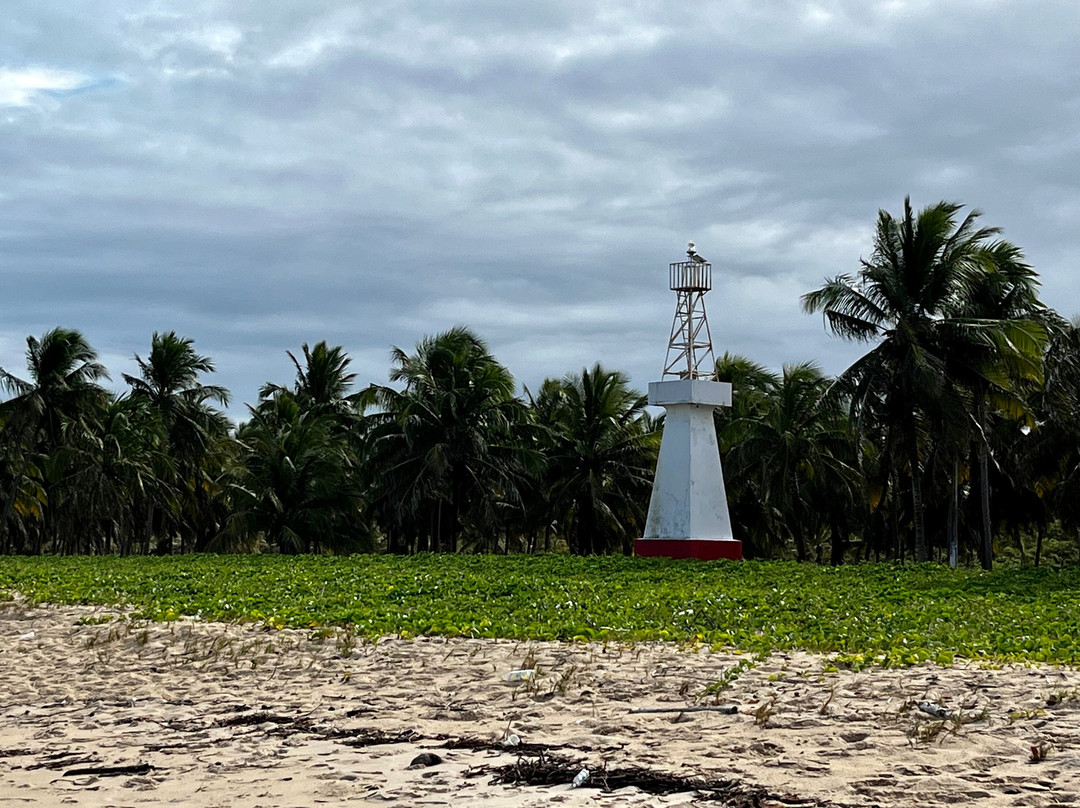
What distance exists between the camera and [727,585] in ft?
60.2

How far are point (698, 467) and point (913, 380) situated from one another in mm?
5518

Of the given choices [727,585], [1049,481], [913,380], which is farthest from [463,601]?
[1049,481]

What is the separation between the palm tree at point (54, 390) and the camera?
1608 inches

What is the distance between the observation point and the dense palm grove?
91.7 ft

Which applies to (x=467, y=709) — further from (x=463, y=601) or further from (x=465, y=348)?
(x=465, y=348)

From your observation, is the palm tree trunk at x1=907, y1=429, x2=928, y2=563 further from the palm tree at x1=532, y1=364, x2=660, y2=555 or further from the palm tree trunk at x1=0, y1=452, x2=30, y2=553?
the palm tree trunk at x1=0, y1=452, x2=30, y2=553

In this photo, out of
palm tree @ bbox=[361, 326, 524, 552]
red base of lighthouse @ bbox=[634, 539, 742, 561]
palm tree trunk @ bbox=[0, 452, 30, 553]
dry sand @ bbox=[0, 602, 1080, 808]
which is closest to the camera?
dry sand @ bbox=[0, 602, 1080, 808]

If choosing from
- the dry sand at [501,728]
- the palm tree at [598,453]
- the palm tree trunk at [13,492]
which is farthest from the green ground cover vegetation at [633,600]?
the palm tree trunk at [13,492]

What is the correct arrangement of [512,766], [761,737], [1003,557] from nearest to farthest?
[512,766]
[761,737]
[1003,557]

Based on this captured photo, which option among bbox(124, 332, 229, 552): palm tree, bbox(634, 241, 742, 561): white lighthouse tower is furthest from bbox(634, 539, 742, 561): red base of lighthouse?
bbox(124, 332, 229, 552): palm tree

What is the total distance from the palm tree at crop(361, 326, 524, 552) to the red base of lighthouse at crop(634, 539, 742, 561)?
11.7 meters

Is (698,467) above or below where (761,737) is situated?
above

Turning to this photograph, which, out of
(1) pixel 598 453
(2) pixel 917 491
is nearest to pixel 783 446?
(1) pixel 598 453

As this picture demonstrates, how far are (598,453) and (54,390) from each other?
63.1 ft
